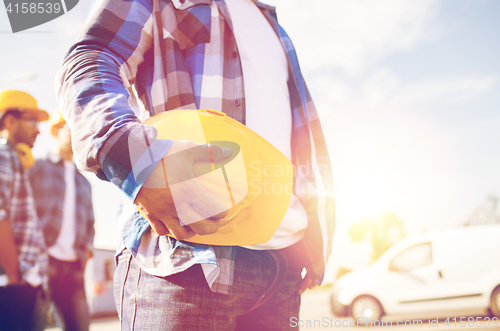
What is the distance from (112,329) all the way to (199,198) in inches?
415

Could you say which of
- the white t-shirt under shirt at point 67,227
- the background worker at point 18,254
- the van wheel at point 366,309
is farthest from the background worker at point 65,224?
the van wheel at point 366,309

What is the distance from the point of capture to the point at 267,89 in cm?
115

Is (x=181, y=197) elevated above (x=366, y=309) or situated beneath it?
elevated above

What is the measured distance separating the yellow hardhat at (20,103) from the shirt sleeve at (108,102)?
8.39 ft

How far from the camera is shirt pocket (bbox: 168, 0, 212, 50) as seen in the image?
3.31ft

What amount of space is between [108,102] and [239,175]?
32cm

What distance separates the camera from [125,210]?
0.91 m

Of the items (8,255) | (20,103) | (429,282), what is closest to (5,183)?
(8,255)

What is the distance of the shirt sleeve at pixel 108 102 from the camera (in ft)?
1.98

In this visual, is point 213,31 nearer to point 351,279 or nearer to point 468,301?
point 468,301

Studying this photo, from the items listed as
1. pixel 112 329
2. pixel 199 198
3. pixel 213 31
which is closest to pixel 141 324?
pixel 199 198

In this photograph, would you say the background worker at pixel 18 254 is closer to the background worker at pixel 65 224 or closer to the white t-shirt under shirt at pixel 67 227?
the background worker at pixel 65 224

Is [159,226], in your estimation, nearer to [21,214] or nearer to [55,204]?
[21,214]

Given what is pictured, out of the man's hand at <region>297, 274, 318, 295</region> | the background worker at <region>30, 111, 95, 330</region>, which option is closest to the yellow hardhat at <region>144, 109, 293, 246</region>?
the man's hand at <region>297, 274, 318, 295</region>
